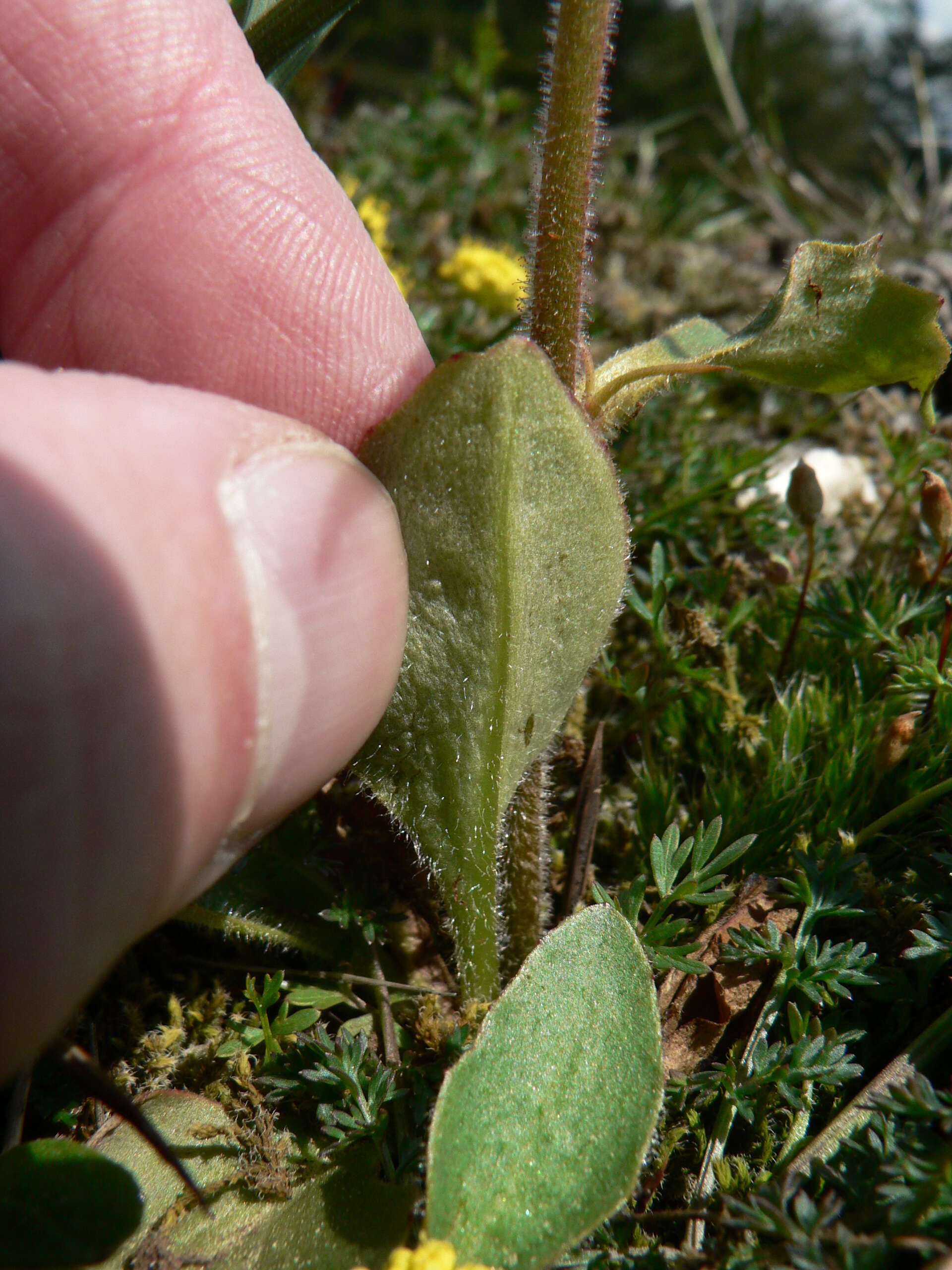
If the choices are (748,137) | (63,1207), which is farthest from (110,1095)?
(748,137)

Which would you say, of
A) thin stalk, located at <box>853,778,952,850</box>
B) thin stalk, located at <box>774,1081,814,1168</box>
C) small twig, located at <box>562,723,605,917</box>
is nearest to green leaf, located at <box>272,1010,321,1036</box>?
small twig, located at <box>562,723,605,917</box>

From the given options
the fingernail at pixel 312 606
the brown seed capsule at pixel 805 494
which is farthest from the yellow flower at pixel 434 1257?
the brown seed capsule at pixel 805 494

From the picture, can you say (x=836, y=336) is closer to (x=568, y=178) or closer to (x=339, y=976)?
(x=568, y=178)

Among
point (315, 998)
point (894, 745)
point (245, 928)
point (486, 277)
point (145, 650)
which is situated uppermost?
point (145, 650)

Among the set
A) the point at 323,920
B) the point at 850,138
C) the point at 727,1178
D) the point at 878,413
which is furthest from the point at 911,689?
the point at 850,138

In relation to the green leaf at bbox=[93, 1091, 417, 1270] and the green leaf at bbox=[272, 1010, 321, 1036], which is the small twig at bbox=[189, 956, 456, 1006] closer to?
the green leaf at bbox=[272, 1010, 321, 1036]
